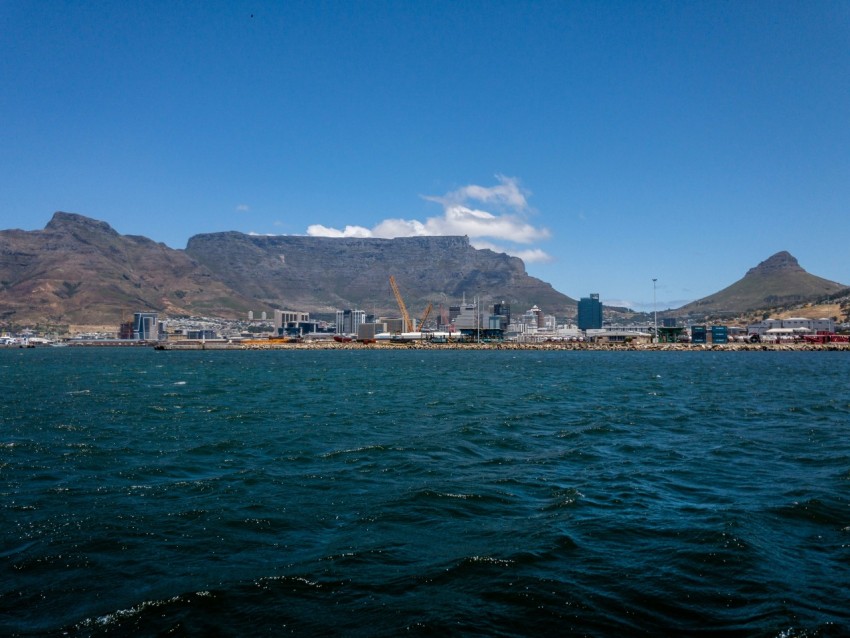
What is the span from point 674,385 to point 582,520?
53.0 metres

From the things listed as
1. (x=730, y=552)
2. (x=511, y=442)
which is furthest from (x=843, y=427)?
(x=730, y=552)

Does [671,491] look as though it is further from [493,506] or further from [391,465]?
[391,465]

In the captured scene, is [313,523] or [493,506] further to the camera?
[493,506]

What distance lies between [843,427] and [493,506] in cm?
2575

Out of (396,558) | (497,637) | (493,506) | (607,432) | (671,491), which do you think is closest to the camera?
(497,637)

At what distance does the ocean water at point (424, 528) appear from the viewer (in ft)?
34.2

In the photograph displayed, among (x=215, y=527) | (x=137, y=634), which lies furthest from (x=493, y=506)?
(x=137, y=634)

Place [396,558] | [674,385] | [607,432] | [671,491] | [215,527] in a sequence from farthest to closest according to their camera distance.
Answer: [674,385]
[607,432]
[671,491]
[215,527]
[396,558]

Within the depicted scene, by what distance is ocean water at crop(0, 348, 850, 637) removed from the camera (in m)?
10.4

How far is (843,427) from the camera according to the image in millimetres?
32438

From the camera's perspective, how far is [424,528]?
605 inches

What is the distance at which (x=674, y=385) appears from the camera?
6375 cm

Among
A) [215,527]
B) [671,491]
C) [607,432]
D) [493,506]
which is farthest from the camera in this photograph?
[607,432]

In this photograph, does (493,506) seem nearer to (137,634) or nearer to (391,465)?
(391,465)
